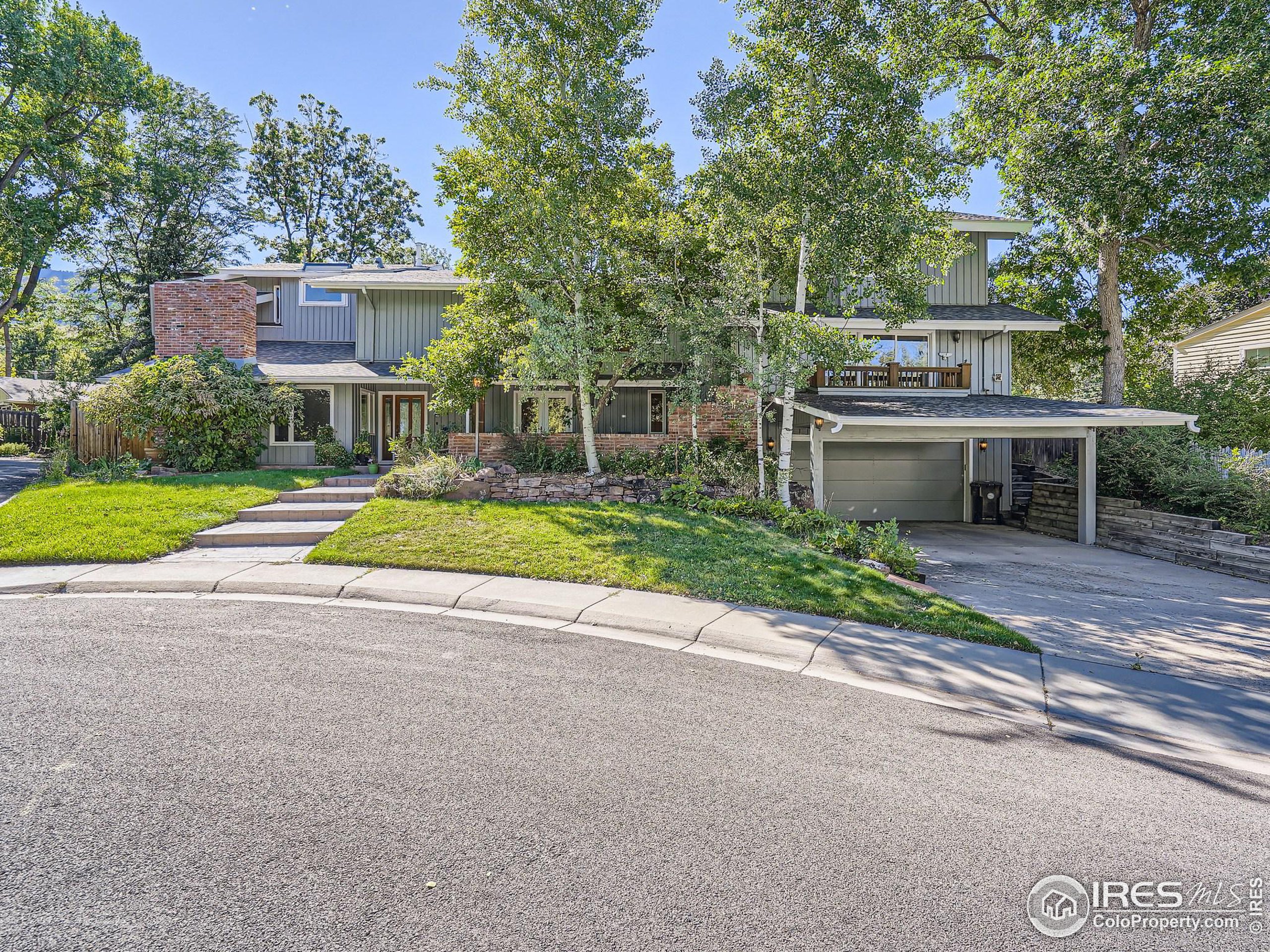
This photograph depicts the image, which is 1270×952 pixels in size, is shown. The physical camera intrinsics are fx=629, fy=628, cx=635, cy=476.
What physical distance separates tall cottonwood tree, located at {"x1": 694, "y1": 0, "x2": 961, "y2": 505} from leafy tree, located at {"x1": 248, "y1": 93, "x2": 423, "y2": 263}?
27.3 metres

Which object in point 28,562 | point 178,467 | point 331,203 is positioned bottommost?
point 28,562

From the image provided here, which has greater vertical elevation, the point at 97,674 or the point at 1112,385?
the point at 1112,385

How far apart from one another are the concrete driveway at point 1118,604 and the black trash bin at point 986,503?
3395 millimetres

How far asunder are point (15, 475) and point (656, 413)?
1468 cm

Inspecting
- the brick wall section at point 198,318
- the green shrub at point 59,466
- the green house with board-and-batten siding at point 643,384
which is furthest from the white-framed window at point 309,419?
the green shrub at point 59,466

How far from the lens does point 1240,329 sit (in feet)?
61.4

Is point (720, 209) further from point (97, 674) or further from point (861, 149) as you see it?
point (97, 674)

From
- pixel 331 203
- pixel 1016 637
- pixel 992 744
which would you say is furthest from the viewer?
pixel 331 203

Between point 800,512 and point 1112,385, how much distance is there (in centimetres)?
1072

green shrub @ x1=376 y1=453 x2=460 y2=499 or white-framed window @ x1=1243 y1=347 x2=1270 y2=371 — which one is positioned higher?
white-framed window @ x1=1243 y1=347 x2=1270 y2=371

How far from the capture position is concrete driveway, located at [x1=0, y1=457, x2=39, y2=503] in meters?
12.1

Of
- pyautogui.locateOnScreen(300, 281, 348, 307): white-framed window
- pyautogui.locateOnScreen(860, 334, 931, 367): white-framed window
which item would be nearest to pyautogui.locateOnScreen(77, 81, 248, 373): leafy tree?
pyautogui.locateOnScreen(300, 281, 348, 307): white-framed window

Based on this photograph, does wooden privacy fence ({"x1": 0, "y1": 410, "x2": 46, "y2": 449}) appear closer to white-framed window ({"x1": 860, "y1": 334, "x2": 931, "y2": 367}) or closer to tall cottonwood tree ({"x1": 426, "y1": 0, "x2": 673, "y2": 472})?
tall cottonwood tree ({"x1": 426, "y1": 0, "x2": 673, "y2": 472})

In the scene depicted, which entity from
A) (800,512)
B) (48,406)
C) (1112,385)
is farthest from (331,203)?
(1112,385)
